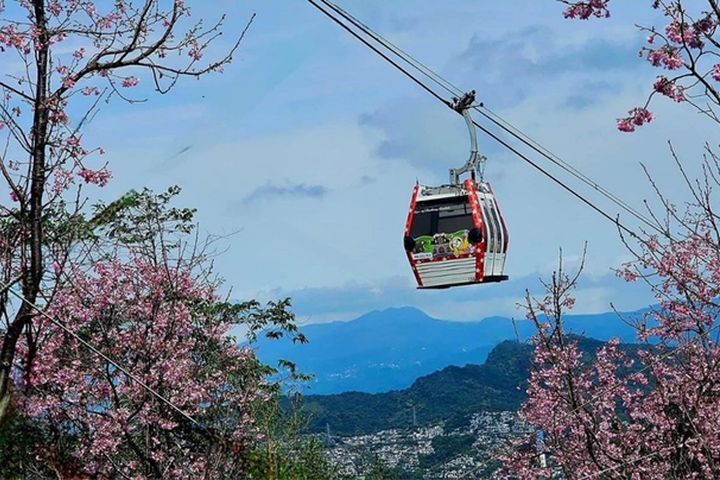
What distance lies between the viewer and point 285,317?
21641mm

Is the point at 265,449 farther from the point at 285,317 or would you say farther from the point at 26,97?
the point at 26,97

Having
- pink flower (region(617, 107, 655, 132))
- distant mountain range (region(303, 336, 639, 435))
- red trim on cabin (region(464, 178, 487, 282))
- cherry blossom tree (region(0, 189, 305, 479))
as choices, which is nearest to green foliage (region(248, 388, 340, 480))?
cherry blossom tree (region(0, 189, 305, 479))

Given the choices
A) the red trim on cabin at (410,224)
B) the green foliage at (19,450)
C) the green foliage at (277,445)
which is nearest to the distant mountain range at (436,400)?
the green foliage at (277,445)

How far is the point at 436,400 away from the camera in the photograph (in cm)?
12656

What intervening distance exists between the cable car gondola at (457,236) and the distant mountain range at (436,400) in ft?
248

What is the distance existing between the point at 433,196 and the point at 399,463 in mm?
58244

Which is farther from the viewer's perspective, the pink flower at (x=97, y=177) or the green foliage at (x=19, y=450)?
the green foliage at (x=19, y=450)

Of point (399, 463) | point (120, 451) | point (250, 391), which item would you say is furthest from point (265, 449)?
point (399, 463)

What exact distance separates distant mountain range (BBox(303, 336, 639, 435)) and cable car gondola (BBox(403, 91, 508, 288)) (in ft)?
248

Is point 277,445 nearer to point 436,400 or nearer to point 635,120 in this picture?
point 635,120

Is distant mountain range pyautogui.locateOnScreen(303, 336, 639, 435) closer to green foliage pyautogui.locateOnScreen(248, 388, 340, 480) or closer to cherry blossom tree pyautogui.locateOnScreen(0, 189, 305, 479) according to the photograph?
green foliage pyautogui.locateOnScreen(248, 388, 340, 480)

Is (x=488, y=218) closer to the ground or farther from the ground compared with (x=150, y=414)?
farther from the ground

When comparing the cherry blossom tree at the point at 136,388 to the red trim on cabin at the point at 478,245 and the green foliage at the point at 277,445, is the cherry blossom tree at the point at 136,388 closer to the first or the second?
the green foliage at the point at 277,445

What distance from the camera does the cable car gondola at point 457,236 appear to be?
12883 mm
